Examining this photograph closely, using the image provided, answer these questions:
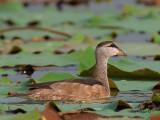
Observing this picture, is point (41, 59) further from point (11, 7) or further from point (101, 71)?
point (11, 7)

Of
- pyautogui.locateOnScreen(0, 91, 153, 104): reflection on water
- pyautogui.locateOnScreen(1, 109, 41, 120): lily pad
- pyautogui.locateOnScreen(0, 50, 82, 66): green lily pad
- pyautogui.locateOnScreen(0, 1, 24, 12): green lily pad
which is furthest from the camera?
pyautogui.locateOnScreen(0, 1, 24, 12): green lily pad

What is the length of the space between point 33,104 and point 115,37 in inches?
278

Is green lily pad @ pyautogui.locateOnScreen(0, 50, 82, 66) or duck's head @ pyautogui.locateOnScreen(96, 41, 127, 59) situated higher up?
duck's head @ pyautogui.locateOnScreen(96, 41, 127, 59)

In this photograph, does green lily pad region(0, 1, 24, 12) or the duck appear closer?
the duck

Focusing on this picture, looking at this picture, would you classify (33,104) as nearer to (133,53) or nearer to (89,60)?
(89,60)

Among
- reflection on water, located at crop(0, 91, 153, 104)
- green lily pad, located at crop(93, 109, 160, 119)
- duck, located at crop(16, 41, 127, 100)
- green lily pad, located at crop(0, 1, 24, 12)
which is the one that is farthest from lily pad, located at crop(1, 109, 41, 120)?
green lily pad, located at crop(0, 1, 24, 12)

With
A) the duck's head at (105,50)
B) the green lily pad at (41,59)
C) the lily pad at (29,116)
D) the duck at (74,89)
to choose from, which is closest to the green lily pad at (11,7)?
the green lily pad at (41,59)

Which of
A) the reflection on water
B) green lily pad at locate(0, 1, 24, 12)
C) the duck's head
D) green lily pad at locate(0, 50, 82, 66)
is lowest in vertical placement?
the reflection on water

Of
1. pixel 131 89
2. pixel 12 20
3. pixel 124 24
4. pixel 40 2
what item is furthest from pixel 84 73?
pixel 40 2

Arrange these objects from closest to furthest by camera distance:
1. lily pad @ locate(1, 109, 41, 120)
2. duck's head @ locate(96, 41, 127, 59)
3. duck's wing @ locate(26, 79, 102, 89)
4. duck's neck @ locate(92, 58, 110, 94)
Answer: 1. lily pad @ locate(1, 109, 41, 120)
2. duck's wing @ locate(26, 79, 102, 89)
3. duck's neck @ locate(92, 58, 110, 94)
4. duck's head @ locate(96, 41, 127, 59)

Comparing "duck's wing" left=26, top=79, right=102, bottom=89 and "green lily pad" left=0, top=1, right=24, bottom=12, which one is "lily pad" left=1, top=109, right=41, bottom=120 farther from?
"green lily pad" left=0, top=1, right=24, bottom=12

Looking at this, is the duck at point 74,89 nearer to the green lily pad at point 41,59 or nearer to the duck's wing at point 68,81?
the duck's wing at point 68,81

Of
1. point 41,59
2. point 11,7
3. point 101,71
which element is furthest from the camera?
point 11,7

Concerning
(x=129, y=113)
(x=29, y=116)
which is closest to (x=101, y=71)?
(x=129, y=113)
